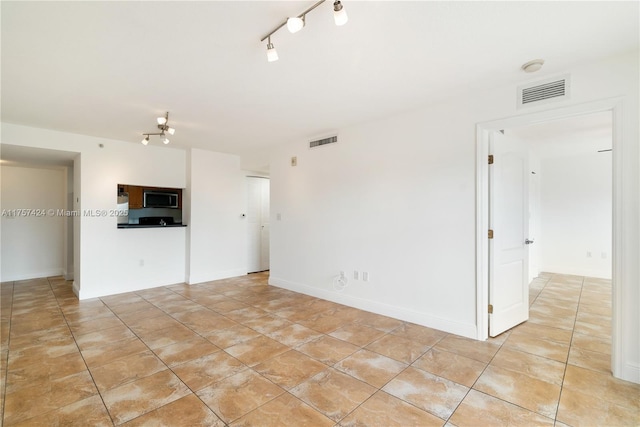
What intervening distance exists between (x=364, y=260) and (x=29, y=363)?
3585 millimetres

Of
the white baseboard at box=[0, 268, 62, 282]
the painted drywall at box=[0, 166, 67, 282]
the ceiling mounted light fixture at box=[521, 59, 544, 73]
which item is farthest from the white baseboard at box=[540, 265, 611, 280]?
the white baseboard at box=[0, 268, 62, 282]

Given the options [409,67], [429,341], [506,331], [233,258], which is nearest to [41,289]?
[233,258]

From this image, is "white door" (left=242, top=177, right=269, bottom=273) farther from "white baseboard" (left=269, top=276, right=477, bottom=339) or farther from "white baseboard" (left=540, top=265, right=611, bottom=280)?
"white baseboard" (left=540, top=265, right=611, bottom=280)

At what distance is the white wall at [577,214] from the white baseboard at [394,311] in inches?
184

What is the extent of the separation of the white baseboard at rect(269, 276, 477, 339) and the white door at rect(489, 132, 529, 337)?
0.96 ft

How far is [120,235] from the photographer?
4887mm

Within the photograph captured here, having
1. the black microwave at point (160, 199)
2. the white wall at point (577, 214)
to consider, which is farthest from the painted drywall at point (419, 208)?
the white wall at point (577, 214)

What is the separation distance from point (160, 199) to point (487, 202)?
Result: 5.27 meters

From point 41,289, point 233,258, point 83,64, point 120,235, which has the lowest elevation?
point 41,289

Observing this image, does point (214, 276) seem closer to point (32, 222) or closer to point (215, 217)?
point (215, 217)

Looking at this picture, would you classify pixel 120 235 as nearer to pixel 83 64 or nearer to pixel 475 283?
pixel 83 64

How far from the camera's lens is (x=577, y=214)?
5.86m

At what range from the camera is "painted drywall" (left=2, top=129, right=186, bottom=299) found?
4508mm

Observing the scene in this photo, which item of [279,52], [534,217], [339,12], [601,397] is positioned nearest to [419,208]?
[601,397]
